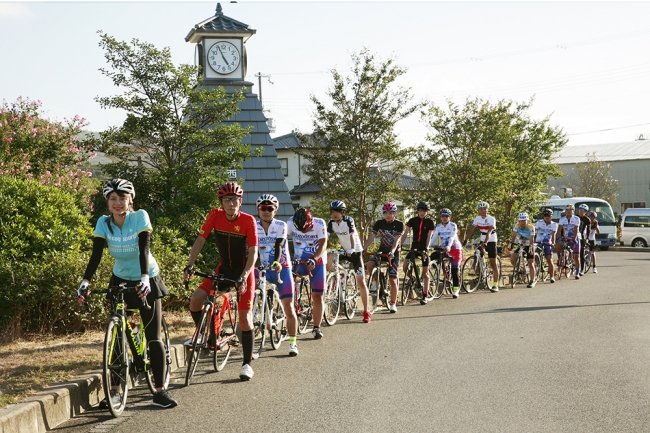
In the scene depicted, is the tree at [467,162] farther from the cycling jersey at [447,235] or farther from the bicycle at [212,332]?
the bicycle at [212,332]

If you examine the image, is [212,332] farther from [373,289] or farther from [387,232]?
[373,289]

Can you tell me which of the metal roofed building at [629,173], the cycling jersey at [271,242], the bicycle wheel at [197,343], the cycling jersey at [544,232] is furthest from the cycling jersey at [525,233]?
the metal roofed building at [629,173]

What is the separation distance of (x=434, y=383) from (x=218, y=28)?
1702 centimetres

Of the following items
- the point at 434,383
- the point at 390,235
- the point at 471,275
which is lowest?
the point at 434,383

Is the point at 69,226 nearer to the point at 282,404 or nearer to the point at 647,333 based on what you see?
the point at 282,404

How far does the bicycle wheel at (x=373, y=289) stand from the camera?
1351 centimetres

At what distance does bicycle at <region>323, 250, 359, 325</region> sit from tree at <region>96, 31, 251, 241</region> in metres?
3.53

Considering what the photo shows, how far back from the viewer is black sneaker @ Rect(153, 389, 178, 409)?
21.5ft

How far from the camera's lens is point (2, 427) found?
5.33 metres

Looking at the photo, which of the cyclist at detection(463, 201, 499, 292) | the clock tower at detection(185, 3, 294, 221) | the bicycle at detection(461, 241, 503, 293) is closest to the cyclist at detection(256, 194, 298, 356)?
the cyclist at detection(463, 201, 499, 292)

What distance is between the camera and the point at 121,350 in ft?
20.9

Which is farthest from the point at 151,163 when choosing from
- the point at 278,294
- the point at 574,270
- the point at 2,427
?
the point at 574,270

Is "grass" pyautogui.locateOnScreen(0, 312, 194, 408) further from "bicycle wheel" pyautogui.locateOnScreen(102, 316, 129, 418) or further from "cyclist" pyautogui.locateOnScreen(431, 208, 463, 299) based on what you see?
"cyclist" pyautogui.locateOnScreen(431, 208, 463, 299)

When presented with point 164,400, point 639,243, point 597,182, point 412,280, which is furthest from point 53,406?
point 597,182
